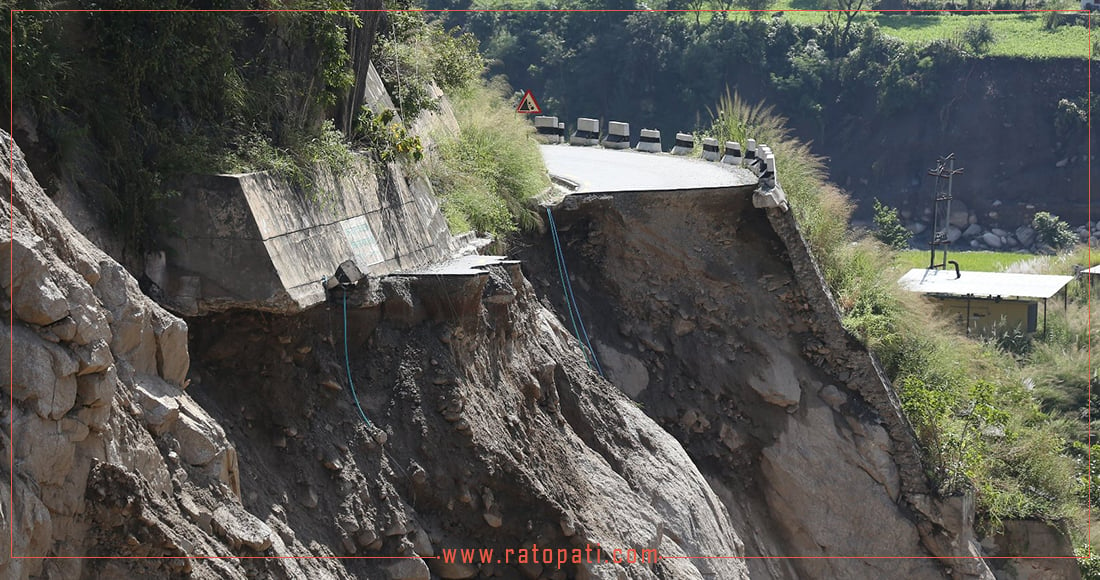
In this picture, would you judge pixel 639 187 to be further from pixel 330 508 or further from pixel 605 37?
pixel 605 37

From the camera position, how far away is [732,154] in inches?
752

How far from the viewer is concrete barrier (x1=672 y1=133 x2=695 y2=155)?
68.4 feet

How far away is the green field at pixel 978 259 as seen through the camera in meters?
43.7

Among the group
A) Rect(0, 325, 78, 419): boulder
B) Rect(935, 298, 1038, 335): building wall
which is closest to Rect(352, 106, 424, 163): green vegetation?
Rect(0, 325, 78, 419): boulder

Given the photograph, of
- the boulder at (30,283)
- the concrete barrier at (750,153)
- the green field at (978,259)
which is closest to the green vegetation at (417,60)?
the concrete barrier at (750,153)

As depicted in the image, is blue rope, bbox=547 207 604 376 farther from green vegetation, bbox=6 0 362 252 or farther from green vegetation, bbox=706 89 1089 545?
green vegetation, bbox=6 0 362 252

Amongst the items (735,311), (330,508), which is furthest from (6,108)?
(735,311)

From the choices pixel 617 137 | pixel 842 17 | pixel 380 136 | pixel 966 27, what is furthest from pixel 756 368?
pixel 842 17

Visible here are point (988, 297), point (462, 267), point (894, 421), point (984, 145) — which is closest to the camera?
point (462, 267)

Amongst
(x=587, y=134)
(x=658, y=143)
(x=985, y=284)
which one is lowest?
(x=985, y=284)

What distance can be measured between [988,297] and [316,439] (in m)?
25.1

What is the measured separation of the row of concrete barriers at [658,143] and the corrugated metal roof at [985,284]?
33.1 ft

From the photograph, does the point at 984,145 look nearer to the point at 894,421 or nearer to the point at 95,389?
the point at 894,421

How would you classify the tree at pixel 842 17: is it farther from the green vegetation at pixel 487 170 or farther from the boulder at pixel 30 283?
the boulder at pixel 30 283
